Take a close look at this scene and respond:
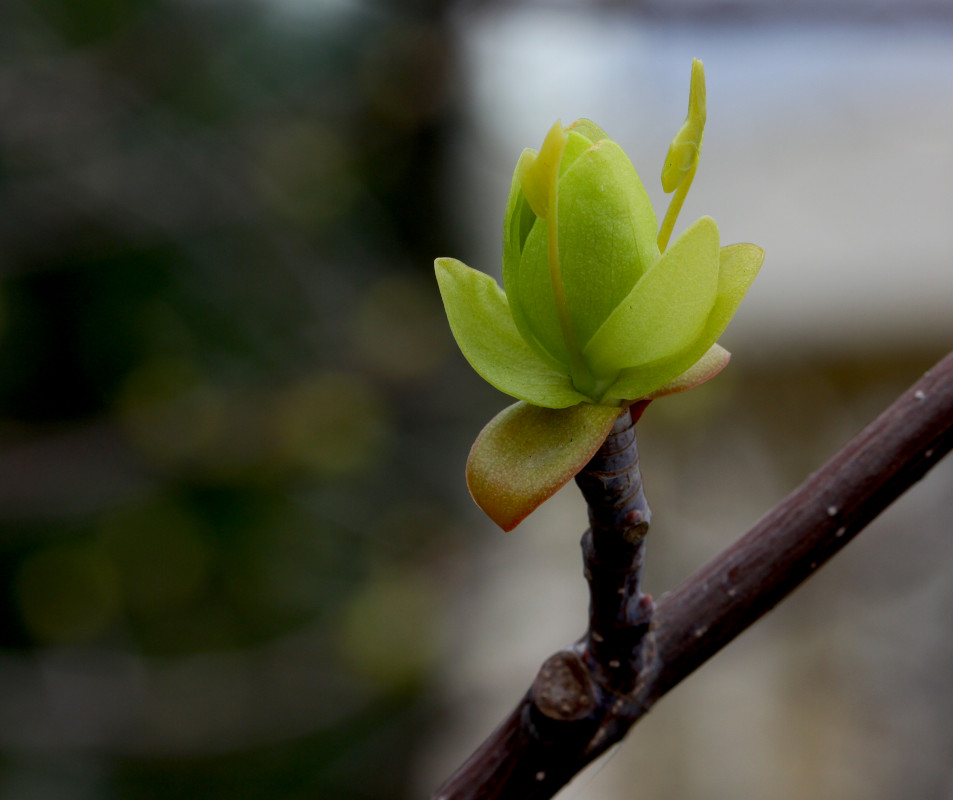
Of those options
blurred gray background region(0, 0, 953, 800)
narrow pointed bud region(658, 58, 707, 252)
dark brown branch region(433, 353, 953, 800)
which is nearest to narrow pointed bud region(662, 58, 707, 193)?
narrow pointed bud region(658, 58, 707, 252)

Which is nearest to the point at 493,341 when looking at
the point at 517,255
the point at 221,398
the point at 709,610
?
the point at 517,255

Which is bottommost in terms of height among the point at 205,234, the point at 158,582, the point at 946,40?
the point at 158,582

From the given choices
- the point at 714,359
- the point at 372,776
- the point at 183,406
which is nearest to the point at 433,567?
the point at 372,776

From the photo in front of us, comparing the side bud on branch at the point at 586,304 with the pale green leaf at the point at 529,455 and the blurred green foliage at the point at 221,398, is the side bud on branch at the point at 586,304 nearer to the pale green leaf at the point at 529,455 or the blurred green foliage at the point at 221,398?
the pale green leaf at the point at 529,455

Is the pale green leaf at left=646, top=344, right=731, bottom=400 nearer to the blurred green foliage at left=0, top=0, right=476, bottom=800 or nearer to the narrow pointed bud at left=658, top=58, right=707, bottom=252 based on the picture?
the narrow pointed bud at left=658, top=58, right=707, bottom=252

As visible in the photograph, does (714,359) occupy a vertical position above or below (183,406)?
above

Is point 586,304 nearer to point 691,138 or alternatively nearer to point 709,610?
point 691,138

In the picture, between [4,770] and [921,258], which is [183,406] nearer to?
[4,770]
